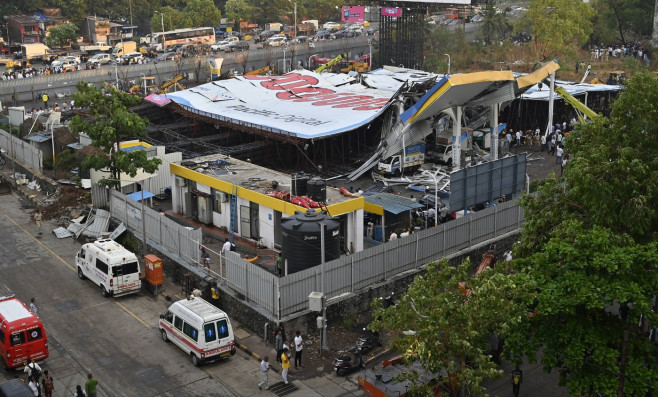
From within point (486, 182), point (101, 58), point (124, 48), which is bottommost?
point (486, 182)

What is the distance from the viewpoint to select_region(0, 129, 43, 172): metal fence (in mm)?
46156

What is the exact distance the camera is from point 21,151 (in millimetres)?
48062

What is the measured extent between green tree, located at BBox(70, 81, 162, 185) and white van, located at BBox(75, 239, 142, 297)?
244 inches

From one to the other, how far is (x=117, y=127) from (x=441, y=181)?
16857 mm

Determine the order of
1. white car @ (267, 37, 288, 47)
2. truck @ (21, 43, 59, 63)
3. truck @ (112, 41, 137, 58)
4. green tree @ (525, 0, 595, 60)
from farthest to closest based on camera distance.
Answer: white car @ (267, 37, 288, 47)
truck @ (112, 41, 137, 58)
truck @ (21, 43, 59, 63)
green tree @ (525, 0, 595, 60)

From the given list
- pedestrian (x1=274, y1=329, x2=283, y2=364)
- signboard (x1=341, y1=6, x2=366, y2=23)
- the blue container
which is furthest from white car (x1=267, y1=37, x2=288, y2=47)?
pedestrian (x1=274, y1=329, x2=283, y2=364)

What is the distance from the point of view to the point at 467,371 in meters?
18.3

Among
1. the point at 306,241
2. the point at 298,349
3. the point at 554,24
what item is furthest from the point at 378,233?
the point at 554,24

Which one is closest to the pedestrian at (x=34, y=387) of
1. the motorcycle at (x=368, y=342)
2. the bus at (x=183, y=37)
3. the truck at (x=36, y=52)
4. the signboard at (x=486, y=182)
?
the motorcycle at (x=368, y=342)

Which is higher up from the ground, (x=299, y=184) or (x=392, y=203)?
(x=299, y=184)

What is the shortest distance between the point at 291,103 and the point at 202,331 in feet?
97.9

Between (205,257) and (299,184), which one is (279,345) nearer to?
(205,257)

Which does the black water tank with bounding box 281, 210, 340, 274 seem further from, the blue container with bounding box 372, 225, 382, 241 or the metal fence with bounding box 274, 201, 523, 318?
the blue container with bounding box 372, 225, 382, 241

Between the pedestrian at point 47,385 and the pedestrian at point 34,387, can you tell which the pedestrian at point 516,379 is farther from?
the pedestrian at point 34,387
